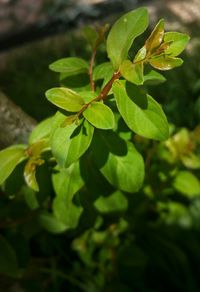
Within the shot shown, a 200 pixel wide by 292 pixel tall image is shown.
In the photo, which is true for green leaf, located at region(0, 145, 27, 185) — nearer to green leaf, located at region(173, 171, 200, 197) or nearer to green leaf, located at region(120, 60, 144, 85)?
green leaf, located at region(120, 60, 144, 85)

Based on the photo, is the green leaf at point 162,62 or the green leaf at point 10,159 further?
the green leaf at point 10,159

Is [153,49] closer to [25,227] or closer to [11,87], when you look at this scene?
[25,227]

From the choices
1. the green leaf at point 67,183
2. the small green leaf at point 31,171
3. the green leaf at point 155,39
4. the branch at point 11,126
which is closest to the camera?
the green leaf at point 155,39

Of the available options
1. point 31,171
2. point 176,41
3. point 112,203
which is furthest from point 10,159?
point 176,41

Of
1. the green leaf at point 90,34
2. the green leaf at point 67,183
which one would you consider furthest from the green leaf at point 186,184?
the green leaf at point 90,34

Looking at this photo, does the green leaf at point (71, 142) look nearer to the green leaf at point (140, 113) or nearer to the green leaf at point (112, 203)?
the green leaf at point (140, 113)

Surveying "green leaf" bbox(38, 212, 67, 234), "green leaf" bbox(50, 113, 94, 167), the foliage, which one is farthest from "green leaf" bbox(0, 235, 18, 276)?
"green leaf" bbox(50, 113, 94, 167)
